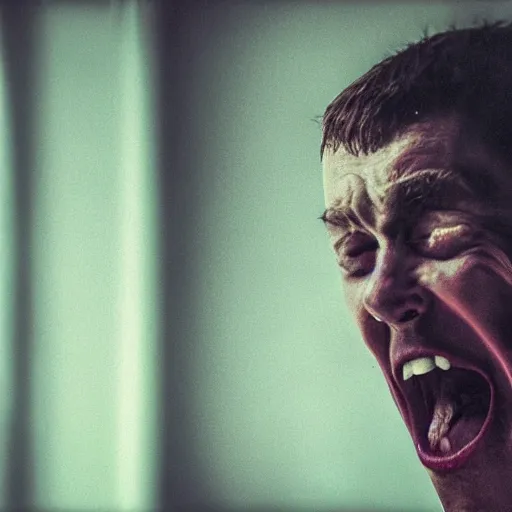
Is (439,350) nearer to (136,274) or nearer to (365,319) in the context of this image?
(365,319)

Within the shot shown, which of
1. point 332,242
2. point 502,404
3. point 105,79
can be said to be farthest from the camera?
point 105,79

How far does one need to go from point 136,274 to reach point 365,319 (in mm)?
397

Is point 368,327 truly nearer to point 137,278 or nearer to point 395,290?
point 395,290

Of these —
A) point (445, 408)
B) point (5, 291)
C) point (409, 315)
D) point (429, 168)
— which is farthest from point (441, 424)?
point (5, 291)

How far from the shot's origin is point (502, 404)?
1122 millimetres

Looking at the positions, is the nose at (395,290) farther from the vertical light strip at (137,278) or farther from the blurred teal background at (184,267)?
the vertical light strip at (137,278)

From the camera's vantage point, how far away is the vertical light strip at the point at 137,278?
1314 millimetres

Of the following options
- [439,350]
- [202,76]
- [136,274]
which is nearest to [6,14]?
[202,76]

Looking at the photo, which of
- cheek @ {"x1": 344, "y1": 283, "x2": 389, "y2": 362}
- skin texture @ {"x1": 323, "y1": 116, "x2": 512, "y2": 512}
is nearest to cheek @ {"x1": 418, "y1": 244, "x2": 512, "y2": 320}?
skin texture @ {"x1": 323, "y1": 116, "x2": 512, "y2": 512}

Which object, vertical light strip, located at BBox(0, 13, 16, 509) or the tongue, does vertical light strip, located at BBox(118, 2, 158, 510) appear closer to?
vertical light strip, located at BBox(0, 13, 16, 509)

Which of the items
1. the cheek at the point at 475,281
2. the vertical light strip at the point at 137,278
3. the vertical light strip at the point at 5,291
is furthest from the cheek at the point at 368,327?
the vertical light strip at the point at 5,291

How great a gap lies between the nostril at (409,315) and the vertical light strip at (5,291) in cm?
68

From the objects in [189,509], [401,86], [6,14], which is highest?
[6,14]

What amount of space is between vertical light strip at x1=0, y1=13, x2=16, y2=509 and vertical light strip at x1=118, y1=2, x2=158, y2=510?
204 millimetres
